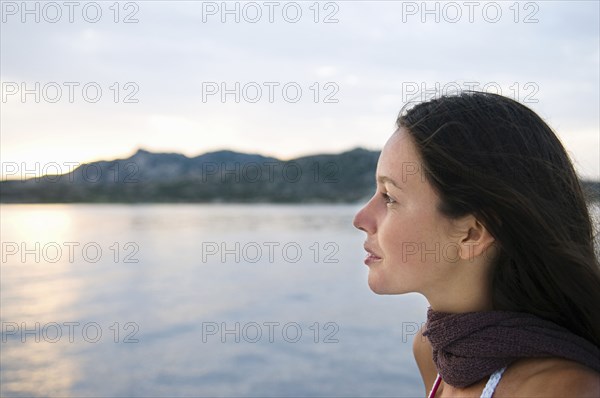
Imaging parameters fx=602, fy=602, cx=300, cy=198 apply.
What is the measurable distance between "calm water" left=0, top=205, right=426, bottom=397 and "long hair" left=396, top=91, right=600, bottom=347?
4169 millimetres

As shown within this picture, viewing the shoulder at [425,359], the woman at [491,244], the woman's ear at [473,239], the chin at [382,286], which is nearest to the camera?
the woman at [491,244]

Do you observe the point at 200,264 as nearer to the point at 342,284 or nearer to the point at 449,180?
the point at 342,284

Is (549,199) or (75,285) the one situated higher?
(549,199)

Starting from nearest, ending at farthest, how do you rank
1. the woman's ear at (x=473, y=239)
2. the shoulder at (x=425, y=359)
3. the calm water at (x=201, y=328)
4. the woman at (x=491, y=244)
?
the woman at (x=491, y=244)
the woman's ear at (x=473, y=239)
the shoulder at (x=425, y=359)
the calm water at (x=201, y=328)

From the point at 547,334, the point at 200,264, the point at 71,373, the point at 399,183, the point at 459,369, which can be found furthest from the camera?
the point at 200,264

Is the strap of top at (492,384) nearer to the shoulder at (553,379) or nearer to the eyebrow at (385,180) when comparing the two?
the shoulder at (553,379)

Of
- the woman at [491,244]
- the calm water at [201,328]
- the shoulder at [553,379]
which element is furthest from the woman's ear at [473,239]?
the calm water at [201,328]

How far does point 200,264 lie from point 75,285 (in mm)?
3609

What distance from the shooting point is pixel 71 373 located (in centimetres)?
532

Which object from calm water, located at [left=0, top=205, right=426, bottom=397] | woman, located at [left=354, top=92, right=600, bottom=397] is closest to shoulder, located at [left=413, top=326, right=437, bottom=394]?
woman, located at [left=354, top=92, right=600, bottom=397]

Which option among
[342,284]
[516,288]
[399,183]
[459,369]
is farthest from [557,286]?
[342,284]

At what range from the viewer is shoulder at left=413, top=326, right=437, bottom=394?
154 cm

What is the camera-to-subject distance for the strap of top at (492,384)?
1070mm

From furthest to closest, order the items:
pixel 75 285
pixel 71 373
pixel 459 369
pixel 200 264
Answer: pixel 200 264, pixel 75 285, pixel 71 373, pixel 459 369
